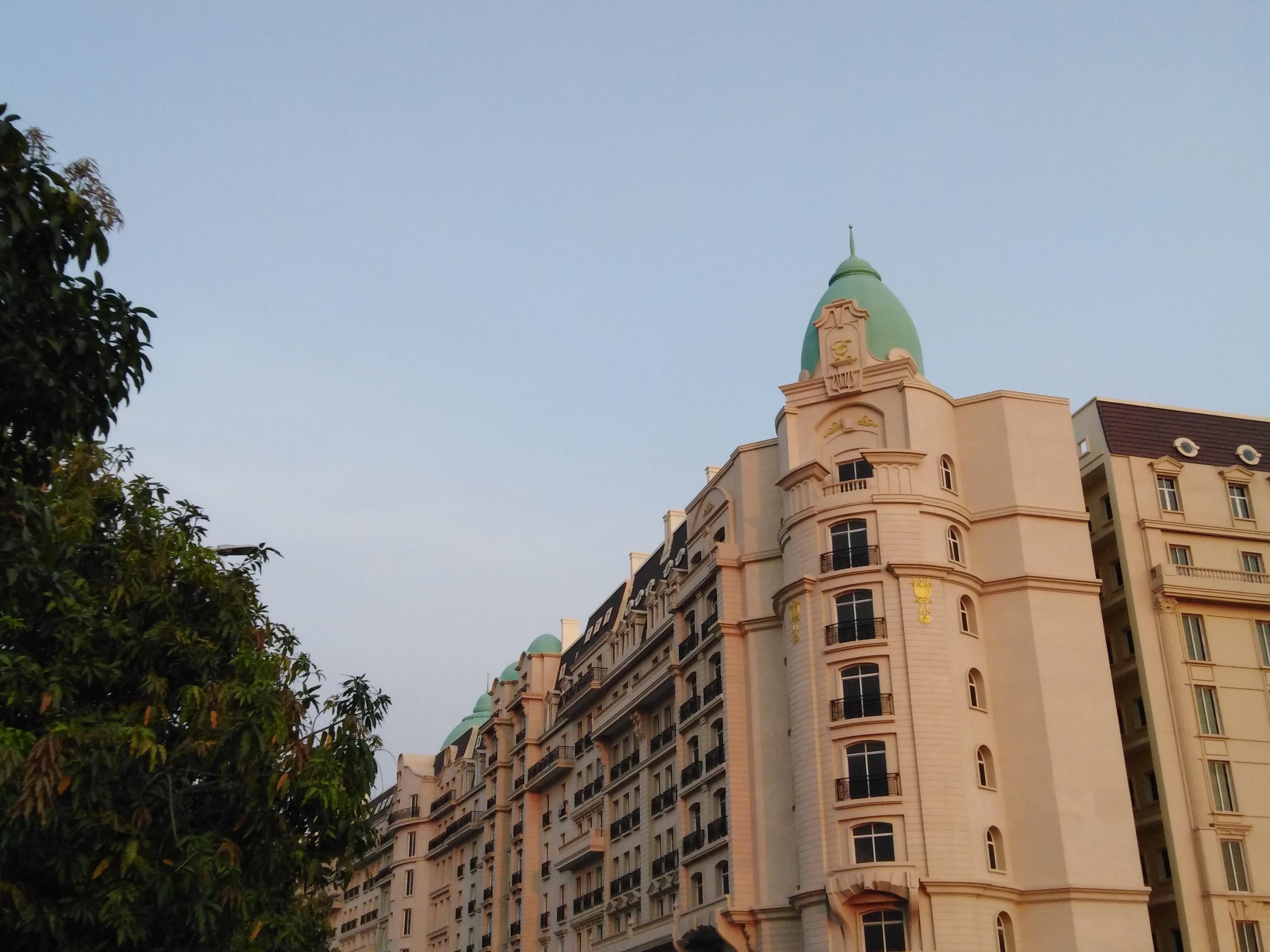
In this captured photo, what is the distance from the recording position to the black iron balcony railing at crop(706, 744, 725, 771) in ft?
184

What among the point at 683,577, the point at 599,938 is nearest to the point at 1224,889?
the point at 683,577

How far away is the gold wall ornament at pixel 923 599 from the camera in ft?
163

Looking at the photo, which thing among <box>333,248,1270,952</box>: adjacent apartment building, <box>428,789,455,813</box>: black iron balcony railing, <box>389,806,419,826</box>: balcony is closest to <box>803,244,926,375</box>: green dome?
<box>333,248,1270,952</box>: adjacent apartment building

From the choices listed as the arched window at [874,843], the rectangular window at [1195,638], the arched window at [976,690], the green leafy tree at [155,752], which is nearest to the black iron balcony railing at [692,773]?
the arched window at [874,843]

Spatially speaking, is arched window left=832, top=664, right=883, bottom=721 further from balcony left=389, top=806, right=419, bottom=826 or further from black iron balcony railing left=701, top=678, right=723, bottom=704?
balcony left=389, top=806, right=419, bottom=826

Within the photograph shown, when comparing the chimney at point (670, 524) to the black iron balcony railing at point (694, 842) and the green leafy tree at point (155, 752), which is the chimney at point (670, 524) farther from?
the green leafy tree at point (155, 752)

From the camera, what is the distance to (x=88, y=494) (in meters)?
24.0

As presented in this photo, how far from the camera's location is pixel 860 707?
1922 inches

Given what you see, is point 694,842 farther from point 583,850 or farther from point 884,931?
point 583,850

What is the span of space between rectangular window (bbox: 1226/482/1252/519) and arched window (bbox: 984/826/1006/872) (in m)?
17.4

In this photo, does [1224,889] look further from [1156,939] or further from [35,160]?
[35,160]

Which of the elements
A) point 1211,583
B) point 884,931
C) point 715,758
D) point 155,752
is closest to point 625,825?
point 715,758

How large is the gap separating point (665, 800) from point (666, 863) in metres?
2.84

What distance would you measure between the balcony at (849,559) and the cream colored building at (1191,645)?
1068 cm
